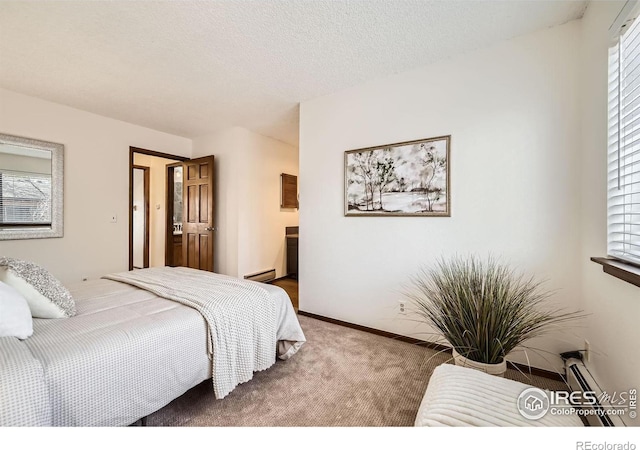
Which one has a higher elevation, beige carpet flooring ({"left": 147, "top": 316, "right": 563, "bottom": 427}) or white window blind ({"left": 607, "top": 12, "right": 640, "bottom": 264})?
white window blind ({"left": 607, "top": 12, "right": 640, "bottom": 264})

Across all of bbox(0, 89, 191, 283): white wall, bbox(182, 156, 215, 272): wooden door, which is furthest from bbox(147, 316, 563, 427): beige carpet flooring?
bbox(0, 89, 191, 283): white wall

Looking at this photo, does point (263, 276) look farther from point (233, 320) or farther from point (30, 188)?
point (30, 188)

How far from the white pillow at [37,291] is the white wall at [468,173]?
2096mm

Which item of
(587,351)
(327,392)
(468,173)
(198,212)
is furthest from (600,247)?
(198,212)

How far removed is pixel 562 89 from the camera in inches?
72.3

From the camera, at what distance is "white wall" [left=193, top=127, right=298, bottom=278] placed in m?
A: 4.02

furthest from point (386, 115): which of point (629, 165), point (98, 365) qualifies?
point (98, 365)

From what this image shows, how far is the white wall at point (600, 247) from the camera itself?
47.1 inches

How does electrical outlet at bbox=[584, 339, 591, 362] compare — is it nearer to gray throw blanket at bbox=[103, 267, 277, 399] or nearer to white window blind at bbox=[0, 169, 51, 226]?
gray throw blanket at bbox=[103, 267, 277, 399]

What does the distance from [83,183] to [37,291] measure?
2646mm

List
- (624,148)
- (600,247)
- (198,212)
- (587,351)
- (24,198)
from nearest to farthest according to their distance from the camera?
(624,148)
(600,247)
(587,351)
(24,198)
(198,212)

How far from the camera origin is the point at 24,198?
2955mm

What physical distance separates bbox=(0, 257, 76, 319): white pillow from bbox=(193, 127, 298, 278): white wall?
2.53 metres

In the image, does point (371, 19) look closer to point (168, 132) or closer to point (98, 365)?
point (98, 365)
